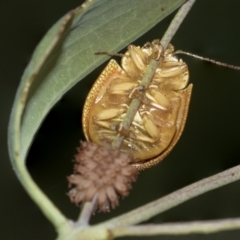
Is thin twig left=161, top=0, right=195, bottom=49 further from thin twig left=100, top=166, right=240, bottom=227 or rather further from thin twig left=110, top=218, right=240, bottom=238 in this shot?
thin twig left=110, top=218, right=240, bottom=238

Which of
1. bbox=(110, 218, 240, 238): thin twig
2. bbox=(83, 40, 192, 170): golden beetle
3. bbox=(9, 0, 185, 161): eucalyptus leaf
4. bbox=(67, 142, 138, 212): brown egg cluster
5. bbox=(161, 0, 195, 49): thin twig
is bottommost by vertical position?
bbox=(83, 40, 192, 170): golden beetle

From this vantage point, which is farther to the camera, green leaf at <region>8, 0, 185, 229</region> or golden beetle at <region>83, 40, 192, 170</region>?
golden beetle at <region>83, 40, 192, 170</region>

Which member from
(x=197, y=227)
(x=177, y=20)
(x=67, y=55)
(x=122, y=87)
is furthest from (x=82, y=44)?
(x=197, y=227)

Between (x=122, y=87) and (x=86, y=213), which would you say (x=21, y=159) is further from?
(x=122, y=87)

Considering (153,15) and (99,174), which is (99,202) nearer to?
(99,174)

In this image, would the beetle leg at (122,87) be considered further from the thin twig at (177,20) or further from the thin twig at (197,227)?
the thin twig at (197,227)

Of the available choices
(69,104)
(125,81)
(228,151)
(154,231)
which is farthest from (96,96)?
(154,231)

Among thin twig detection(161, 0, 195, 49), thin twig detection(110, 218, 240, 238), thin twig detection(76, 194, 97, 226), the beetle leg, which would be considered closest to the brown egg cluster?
thin twig detection(76, 194, 97, 226)
